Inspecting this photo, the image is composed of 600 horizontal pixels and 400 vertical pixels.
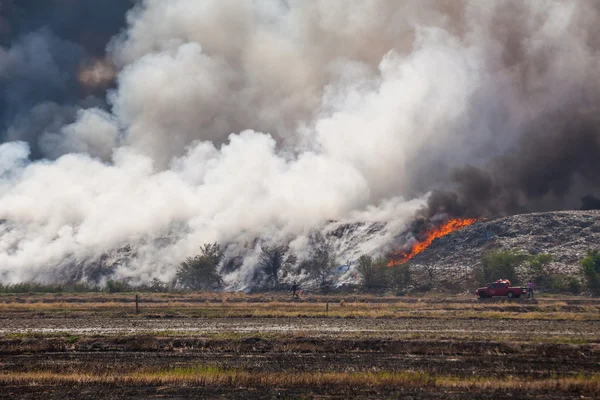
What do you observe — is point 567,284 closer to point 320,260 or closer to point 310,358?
point 320,260

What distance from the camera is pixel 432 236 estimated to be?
328 ft

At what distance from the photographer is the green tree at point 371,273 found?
80.0m

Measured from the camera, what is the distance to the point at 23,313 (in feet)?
165

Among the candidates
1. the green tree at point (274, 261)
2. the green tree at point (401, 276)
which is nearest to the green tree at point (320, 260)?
the green tree at point (274, 261)

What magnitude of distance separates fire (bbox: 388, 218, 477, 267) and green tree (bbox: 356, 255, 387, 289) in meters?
8.16

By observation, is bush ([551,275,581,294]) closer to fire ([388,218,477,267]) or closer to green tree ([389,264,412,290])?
green tree ([389,264,412,290])

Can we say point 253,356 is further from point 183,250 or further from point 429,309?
point 183,250

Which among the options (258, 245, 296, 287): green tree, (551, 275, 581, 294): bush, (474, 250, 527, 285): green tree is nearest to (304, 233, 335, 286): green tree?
(258, 245, 296, 287): green tree

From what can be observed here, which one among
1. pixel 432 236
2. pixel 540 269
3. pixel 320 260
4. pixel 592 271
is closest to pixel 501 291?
pixel 592 271

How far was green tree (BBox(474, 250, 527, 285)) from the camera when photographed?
72613mm

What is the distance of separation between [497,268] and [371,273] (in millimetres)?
18679

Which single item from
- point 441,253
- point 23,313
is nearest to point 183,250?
point 441,253

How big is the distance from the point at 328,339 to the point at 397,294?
155 feet

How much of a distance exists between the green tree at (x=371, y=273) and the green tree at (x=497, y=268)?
14103 mm
